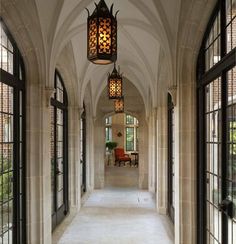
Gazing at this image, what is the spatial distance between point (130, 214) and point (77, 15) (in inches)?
183

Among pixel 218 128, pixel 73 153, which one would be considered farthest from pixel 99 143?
pixel 218 128

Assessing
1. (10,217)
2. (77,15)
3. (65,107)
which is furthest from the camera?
(65,107)

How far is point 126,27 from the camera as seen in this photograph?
22.3 feet

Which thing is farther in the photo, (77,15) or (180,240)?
(77,15)

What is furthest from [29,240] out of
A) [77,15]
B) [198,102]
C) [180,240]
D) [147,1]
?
[147,1]

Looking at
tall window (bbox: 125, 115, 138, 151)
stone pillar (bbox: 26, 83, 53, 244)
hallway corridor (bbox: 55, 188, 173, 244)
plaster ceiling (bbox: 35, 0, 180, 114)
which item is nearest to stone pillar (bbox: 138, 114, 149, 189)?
hallway corridor (bbox: 55, 188, 173, 244)

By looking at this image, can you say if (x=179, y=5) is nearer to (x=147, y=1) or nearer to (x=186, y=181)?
(x=147, y=1)

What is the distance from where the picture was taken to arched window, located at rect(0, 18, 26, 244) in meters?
3.97

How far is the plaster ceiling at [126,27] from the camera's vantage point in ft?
15.5

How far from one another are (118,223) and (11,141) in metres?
3.40

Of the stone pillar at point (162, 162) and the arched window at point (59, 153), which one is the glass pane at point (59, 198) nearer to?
the arched window at point (59, 153)

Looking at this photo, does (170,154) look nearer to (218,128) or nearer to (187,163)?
(187,163)

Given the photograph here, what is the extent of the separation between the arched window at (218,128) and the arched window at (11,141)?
2488mm

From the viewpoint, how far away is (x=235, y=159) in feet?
9.77
